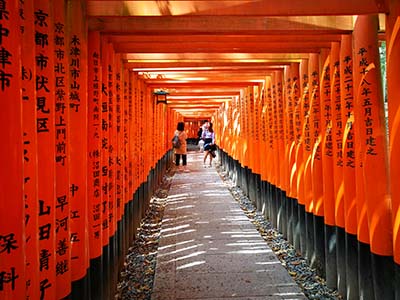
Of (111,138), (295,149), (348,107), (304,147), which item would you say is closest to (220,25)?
(348,107)

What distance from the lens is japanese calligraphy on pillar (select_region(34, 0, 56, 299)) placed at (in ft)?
7.57

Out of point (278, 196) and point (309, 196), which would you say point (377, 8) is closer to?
point (309, 196)

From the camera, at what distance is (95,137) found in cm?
372

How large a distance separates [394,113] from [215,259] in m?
3.22

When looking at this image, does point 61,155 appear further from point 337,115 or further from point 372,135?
point 337,115

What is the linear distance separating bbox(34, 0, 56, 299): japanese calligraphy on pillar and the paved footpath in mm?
2116

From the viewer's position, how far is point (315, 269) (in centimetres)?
496

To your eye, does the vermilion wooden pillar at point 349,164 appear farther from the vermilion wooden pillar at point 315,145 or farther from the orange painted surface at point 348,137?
the vermilion wooden pillar at point 315,145

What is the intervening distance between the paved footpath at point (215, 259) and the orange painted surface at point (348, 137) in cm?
108

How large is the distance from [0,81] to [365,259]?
10.6 ft

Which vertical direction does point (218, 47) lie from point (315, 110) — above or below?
above

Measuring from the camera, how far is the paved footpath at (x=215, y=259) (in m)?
4.34

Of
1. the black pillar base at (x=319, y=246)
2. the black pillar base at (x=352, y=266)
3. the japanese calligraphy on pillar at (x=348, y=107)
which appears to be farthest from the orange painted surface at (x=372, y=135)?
the black pillar base at (x=319, y=246)

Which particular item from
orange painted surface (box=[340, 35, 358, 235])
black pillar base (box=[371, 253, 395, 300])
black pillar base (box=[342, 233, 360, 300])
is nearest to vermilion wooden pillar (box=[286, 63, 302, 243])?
orange painted surface (box=[340, 35, 358, 235])
